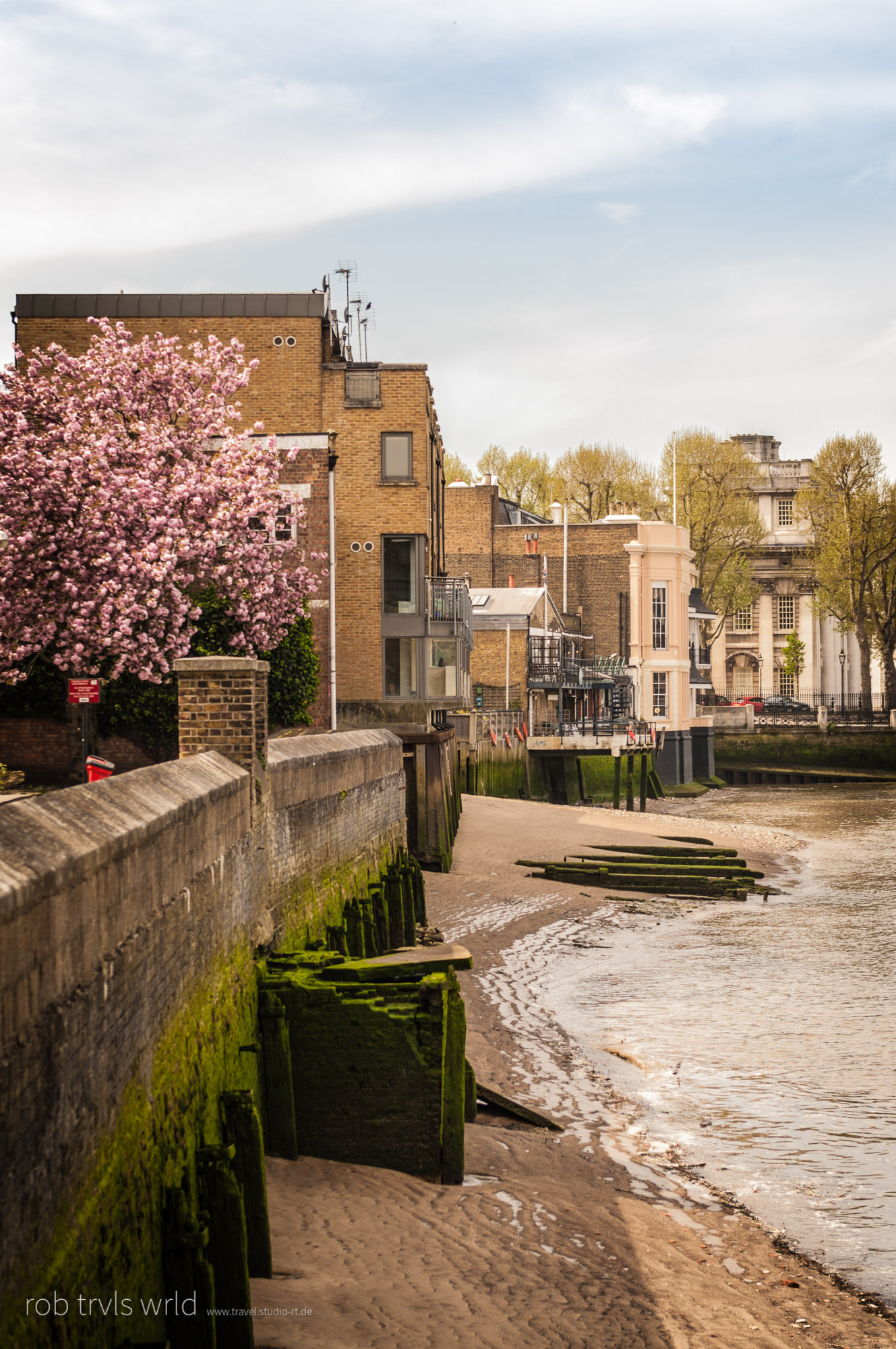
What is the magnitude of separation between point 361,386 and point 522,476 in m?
50.1


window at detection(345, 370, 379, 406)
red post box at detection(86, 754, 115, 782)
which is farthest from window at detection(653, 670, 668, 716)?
red post box at detection(86, 754, 115, 782)

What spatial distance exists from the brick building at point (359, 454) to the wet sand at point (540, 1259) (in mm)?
20598

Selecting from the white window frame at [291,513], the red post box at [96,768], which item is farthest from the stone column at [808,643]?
the red post box at [96,768]

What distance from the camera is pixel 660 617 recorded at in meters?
63.3

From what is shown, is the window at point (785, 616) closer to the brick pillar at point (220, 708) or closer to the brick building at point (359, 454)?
the brick building at point (359, 454)

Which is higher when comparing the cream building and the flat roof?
the flat roof

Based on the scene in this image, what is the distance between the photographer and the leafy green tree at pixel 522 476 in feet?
269

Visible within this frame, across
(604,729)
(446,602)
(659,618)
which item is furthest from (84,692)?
(659,618)

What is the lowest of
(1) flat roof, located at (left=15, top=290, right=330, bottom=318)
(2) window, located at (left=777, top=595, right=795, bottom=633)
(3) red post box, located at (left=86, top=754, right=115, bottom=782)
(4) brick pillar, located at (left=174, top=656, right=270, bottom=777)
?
(3) red post box, located at (left=86, top=754, right=115, bottom=782)

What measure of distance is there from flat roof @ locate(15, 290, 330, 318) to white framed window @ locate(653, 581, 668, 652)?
32.7 m

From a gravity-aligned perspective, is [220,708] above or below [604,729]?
above

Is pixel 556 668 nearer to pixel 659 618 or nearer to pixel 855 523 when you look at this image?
pixel 659 618

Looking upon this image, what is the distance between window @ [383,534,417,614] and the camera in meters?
32.5

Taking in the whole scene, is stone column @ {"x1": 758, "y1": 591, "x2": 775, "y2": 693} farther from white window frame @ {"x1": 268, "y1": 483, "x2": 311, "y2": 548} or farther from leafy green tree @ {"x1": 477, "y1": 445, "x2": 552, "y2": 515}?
white window frame @ {"x1": 268, "y1": 483, "x2": 311, "y2": 548}
